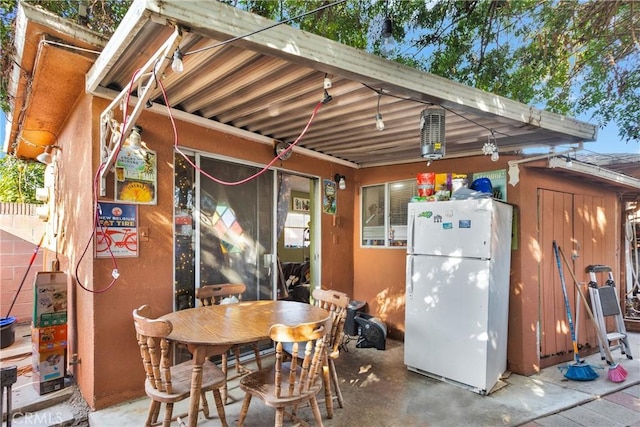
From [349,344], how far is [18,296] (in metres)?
4.99

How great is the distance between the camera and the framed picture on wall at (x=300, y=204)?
756cm

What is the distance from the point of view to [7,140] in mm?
4668

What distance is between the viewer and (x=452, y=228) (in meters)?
3.33

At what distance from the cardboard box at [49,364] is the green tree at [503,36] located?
339 cm

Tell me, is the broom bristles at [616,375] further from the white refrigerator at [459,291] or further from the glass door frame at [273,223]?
the glass door frame at [273,223]

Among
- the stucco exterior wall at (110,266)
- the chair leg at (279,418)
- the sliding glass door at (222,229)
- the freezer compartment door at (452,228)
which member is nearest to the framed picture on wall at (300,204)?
the sliding glass door at (222,229)

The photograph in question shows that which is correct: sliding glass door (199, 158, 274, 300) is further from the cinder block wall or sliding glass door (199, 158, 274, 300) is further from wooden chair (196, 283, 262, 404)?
the cinder block wall

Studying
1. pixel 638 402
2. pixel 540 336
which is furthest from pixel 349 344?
pixel 638 402

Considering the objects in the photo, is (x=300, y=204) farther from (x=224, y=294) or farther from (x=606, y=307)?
(x=606, y=307)

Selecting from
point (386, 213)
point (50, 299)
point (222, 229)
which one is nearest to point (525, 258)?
point (386, 213)

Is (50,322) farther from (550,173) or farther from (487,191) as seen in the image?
(550,173)

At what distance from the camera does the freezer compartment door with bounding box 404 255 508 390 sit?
307 cm

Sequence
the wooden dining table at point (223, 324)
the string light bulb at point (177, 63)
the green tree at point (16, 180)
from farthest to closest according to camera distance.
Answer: the green tree at point (16, 180)
the wooden dining table at point (223, 324)
the string light bulb at point (177, 63)

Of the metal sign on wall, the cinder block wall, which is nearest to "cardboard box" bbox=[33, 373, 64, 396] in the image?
the metal sign on wall
